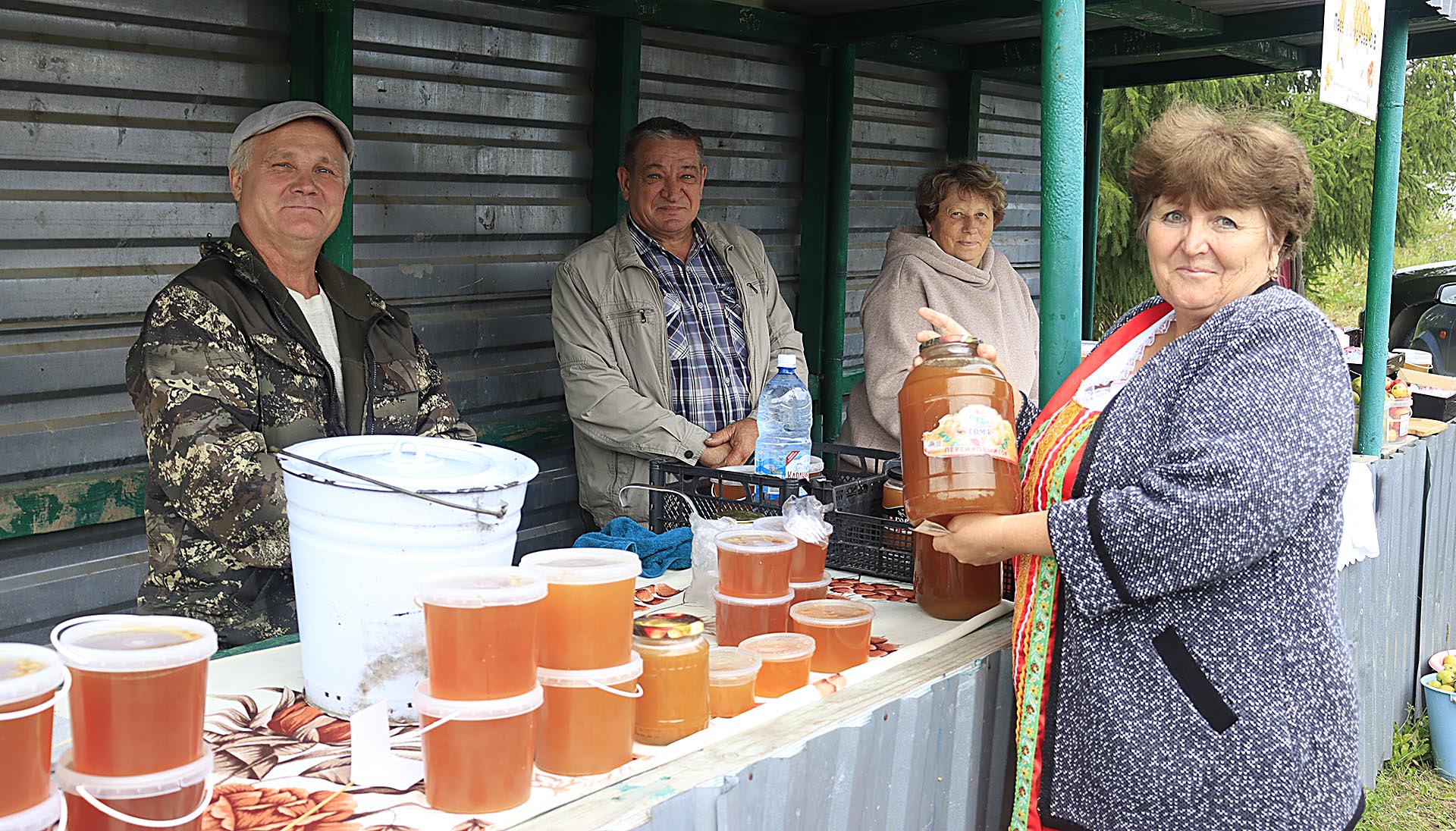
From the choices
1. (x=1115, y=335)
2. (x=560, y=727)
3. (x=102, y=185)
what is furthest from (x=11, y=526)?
(x=1115, y=335)

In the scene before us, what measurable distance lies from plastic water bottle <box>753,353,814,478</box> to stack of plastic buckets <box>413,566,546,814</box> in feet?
4.26

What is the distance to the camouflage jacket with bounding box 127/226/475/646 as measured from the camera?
2506mm

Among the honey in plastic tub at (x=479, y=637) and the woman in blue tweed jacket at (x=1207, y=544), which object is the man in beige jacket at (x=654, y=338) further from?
the honey in plastic tub at (x=479, y=637)

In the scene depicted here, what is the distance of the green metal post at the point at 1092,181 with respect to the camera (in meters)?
6.89

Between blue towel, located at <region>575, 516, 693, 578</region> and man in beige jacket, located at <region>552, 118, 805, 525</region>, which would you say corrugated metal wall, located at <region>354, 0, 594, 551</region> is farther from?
blue towel, located at <region>575, 516, 693, 578</region>

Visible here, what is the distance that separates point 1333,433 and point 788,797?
96cm

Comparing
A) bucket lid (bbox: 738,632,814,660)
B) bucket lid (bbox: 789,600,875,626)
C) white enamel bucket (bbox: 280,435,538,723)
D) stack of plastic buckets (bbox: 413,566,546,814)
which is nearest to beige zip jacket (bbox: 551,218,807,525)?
bucket lid (bbox: 789,600,875,626)

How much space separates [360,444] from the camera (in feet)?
6.25

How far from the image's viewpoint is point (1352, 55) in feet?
10.8

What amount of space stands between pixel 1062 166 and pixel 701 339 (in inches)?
73.8

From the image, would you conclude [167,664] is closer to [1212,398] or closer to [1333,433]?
[1212,398]

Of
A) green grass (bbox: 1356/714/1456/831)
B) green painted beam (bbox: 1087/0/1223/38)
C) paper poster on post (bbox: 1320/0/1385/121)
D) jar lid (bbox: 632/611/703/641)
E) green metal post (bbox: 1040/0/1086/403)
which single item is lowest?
green grass (bbox: 1356/714/1456/831)

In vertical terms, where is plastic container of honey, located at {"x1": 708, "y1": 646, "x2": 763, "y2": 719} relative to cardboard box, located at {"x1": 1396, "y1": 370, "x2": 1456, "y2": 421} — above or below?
below

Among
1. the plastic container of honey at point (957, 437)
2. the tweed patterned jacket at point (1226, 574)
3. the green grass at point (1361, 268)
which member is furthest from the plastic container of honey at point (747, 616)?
the green grass at point (1361, 268)
